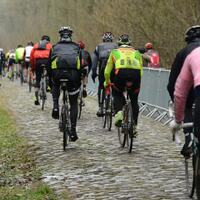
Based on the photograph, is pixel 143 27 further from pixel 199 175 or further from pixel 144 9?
pixel 199 175

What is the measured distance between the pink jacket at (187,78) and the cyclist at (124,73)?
5.23 meters

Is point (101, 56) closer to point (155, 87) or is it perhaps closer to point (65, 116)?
point (155, 87)

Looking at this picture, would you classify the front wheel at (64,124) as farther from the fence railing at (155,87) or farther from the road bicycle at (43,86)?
the road bicycle at (43,86)

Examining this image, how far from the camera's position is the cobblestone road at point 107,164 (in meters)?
8.59

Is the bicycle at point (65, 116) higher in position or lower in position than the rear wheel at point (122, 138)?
higher

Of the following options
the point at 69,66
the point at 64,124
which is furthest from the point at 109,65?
the point at 64,124

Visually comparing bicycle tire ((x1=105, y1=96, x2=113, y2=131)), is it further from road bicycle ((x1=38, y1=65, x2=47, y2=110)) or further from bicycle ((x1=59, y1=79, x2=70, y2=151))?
road bicycle ((x1=38, y1=65, x2=47, y2=110))

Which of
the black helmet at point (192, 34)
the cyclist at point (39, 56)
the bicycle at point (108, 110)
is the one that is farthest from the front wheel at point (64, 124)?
the cyclist at point (39, 56)

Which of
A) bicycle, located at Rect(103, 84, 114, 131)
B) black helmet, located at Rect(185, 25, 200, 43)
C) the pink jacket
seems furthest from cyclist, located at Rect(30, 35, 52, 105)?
the pink jacket

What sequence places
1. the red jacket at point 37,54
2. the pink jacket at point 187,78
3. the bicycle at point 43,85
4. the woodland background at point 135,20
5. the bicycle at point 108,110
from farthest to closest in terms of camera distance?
the woodland background at point 135,20
the bicycle at point 43,85
the red jacket at point 37,54
the bicycle at point 108,110
the pink jacket at point 187,78

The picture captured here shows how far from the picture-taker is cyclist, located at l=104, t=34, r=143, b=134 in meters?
11.6

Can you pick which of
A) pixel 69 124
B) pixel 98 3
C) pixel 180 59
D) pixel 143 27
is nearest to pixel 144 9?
pixel 143 27

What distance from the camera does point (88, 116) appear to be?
18.7 m

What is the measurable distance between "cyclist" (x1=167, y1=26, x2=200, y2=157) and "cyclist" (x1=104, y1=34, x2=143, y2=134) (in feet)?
12.9
